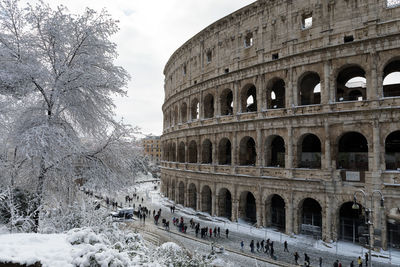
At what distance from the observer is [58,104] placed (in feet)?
30.9

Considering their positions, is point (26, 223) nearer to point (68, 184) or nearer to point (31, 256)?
point (68, 184)

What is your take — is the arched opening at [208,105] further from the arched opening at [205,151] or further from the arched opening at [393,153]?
the arched opening at [393,153]

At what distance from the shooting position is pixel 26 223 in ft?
27.9

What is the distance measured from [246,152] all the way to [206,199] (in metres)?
7.46

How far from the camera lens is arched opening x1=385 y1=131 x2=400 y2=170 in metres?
19.2

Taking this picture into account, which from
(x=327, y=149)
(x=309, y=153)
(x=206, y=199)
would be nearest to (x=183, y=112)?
(x=206, y=199)

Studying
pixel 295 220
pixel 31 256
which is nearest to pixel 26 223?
pixel 31 256

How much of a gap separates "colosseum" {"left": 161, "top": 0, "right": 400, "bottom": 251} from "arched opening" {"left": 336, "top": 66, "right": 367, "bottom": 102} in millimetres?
112

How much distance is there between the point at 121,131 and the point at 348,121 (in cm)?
1676

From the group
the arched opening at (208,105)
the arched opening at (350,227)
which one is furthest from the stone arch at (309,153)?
the arched opening at (208,105)

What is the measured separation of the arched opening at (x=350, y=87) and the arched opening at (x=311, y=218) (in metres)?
9.42

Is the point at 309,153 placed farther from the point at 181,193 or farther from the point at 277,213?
the point at 181,193

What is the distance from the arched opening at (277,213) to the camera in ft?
77.0

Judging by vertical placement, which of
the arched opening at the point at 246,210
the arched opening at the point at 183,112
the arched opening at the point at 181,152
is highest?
the arched opening at the point at 183,112
